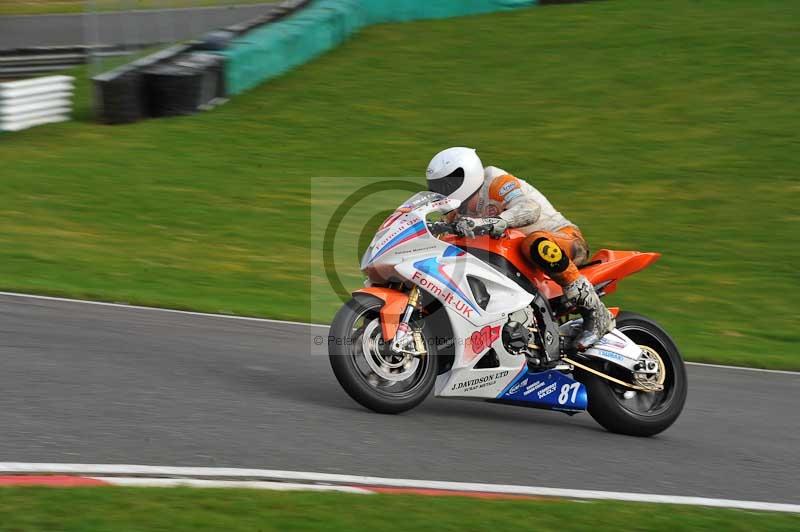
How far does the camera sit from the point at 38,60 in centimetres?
2530

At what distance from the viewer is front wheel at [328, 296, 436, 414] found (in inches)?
251

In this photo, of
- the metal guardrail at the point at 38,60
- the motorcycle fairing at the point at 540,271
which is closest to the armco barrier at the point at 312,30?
the metal guardrail at the point at 38,60

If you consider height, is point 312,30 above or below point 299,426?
above

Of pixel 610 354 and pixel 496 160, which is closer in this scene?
pixel 610 354

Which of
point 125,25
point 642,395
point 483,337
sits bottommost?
point 642,395

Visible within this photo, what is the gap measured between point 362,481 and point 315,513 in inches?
28.3

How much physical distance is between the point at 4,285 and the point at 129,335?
240 centimetres

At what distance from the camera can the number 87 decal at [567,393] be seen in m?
6.98

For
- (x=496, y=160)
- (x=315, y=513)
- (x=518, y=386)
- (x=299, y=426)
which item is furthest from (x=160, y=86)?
(x=315, y=513)

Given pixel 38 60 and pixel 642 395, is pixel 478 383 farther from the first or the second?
pixel 38 60

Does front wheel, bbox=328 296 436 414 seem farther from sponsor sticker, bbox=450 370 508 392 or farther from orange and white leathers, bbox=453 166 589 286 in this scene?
orange and white leathers, bbox=453 166 589 286

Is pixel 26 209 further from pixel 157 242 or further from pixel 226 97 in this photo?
pixel 226 97

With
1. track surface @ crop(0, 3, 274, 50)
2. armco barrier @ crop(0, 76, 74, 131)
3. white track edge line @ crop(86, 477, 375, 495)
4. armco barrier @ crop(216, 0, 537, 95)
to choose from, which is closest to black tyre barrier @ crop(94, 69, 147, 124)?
armco barrier @ crop(0, 76, 74, 131)

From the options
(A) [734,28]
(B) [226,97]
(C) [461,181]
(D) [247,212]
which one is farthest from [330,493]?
(A) [734,28]
